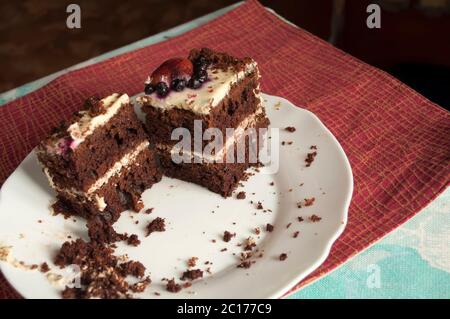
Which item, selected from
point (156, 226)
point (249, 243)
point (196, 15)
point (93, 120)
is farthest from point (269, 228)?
point (196, 15)

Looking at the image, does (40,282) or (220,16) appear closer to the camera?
(40,282)

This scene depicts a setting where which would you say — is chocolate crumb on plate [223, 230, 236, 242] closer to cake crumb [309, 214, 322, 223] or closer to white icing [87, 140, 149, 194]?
cake crumb [309, 214, 322, 223]

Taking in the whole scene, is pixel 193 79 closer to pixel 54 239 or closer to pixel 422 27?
pixel 54 239

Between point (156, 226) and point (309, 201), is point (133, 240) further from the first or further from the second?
point (309, 201)

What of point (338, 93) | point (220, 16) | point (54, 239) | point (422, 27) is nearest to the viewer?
point (54, 239)

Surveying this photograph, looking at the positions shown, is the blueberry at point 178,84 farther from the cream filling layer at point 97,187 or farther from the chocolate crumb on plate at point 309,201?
the chocolate crumb on plate at point 309,201

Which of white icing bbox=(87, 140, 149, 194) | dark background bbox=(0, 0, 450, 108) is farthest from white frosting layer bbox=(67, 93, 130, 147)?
dark background bbox=(0, 0, 450, 108)

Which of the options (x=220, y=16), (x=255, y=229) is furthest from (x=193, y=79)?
(x=220, y=16)
